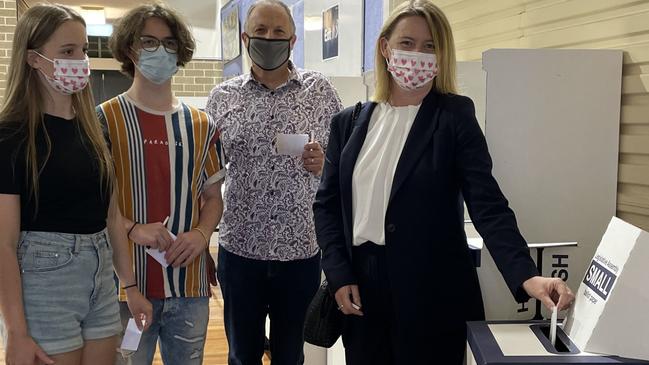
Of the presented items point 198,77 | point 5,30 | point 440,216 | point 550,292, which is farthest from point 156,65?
point 198,77

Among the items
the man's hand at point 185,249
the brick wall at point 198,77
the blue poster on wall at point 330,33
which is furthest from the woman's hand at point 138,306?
the brick wall at point 198,77

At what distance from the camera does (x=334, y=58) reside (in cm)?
394

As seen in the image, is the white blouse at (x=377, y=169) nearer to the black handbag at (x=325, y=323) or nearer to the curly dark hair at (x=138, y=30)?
the black handbag at (x=325, y=323)

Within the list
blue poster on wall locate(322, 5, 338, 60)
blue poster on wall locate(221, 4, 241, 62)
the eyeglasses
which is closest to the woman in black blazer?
the eyeglasses

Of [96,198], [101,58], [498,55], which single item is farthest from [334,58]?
[101,58]

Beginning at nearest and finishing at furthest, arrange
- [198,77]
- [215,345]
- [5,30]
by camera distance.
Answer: [215,345] → [5,30] → [198,77]

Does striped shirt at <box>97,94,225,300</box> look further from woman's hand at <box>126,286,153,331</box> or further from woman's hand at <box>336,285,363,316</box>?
woman's hand at <box>336,285,363,316</box>

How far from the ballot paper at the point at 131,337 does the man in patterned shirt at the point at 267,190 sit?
1.54ft

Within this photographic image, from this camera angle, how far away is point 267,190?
7.20ft

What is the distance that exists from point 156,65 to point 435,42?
82 centimetres

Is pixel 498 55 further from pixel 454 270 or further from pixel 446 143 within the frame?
pixel 454 270

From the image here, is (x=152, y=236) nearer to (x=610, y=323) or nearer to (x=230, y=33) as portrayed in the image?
(x=610, y=323)

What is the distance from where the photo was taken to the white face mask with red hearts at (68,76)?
1.60 m

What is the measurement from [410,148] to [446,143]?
0.09 metres
